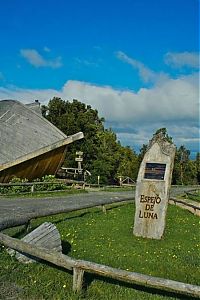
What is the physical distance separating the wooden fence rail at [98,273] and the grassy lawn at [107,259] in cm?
36

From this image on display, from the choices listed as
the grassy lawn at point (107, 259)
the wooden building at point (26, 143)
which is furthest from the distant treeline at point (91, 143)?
the grassy lawn at point (107, 259)

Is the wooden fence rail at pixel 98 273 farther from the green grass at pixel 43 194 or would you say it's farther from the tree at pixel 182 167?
the tree at pixel 182 167

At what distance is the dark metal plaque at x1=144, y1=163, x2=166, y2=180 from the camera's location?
508 inches

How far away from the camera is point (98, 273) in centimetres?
615

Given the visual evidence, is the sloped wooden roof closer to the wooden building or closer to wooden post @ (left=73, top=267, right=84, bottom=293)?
the wooden building

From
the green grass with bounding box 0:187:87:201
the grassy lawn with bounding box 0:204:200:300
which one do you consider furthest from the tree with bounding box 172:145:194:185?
the grassy lawn with bounding box 0:204:200:300

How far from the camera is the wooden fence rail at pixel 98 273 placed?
18.7 feet

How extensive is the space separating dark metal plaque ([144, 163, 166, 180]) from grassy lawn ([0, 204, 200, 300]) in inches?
69.7

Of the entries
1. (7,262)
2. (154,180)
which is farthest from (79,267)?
(154,180)

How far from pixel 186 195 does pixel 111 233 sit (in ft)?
62.0

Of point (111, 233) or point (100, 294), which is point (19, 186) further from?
point (100, 294)

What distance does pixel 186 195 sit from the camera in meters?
29.9

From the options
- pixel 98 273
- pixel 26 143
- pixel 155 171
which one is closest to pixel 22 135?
pixel 26 143

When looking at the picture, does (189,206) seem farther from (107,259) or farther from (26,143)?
(26,143)
